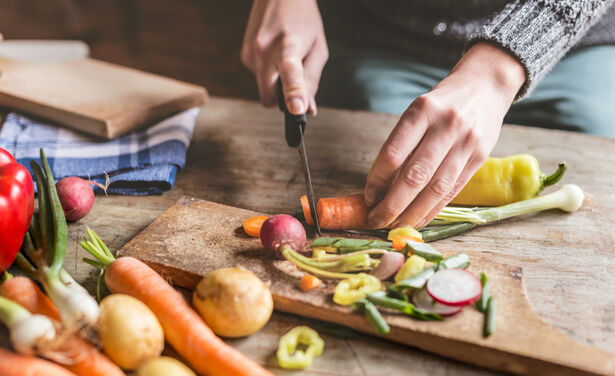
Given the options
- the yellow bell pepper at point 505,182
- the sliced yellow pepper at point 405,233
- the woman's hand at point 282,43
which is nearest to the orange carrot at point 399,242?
the sliced yellow pepper at point 405,233

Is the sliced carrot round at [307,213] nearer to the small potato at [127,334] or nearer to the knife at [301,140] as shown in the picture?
the knife at [301,140]

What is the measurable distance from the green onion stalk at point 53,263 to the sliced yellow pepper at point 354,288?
1.61ft

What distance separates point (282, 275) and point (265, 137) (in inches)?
35.9

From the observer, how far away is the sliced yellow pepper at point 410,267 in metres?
1.13

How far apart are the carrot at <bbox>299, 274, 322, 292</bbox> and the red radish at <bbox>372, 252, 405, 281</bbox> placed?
5.3 inches

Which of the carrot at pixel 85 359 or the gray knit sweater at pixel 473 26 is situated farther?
the gray knit sweater at pixel 473 26

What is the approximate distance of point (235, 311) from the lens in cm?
104

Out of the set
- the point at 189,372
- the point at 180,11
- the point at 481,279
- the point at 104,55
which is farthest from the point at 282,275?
the point at 180,11

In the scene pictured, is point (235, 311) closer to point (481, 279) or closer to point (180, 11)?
point (481, 279)

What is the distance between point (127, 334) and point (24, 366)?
0.60 ft

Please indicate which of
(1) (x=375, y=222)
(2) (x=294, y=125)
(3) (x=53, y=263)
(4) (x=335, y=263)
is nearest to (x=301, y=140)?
(2) (x=294, y=125)

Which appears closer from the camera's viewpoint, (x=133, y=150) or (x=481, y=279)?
(x=481, y=279)

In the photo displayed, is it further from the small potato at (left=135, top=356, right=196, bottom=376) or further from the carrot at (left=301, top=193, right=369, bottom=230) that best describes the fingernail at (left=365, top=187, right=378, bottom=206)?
the small potato at (left=135, top=356, right=196, bottom=376)

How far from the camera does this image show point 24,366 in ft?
3.03
